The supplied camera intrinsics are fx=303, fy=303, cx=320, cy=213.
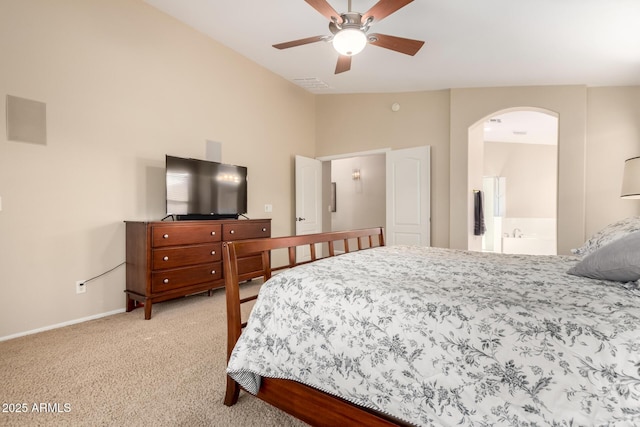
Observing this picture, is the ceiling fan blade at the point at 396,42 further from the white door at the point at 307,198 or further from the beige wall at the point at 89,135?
the white door at the point at 307,198

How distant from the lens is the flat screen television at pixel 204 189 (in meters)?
3.17

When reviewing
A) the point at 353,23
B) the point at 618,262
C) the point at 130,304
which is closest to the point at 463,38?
the point at 353,23

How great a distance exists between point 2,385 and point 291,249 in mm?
1797

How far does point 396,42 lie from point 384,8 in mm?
402

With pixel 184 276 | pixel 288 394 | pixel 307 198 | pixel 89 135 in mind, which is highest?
pixel 89 135

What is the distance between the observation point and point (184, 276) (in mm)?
2996

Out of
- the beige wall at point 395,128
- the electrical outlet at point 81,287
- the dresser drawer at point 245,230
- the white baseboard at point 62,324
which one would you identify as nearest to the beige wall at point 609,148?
the beige wall at point 395,128

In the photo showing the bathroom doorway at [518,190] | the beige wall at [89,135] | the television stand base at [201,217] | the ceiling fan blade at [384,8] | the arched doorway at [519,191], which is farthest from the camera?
the bathroom doorway at [518,190]

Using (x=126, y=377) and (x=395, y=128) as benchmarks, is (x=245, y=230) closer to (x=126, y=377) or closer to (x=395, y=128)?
(x=126, y=377)

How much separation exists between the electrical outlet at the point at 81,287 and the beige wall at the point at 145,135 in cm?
4

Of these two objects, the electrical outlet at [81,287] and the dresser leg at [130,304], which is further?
the dresser leg at [130,304]

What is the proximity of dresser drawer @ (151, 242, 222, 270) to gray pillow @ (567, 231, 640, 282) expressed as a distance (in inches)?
118

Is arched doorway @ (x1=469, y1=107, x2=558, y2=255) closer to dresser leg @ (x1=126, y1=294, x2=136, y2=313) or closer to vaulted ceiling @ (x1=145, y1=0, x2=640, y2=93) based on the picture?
vaulted ceiling @ (x1=145, y1=0, x2=640, y2=93)

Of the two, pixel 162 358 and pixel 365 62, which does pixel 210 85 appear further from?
pixel 162 358
